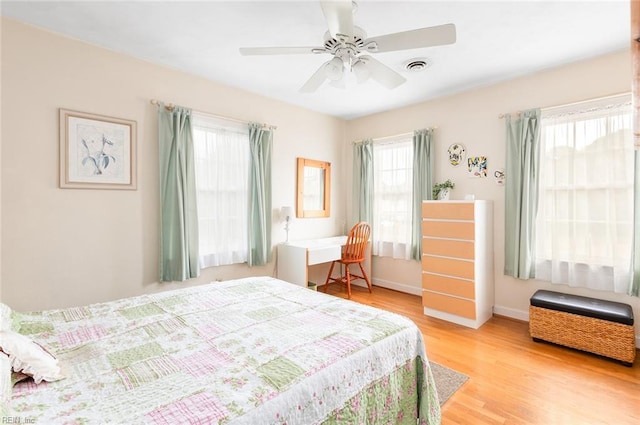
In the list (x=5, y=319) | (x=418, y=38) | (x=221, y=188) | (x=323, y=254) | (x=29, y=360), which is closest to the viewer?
(x=29, y=360)

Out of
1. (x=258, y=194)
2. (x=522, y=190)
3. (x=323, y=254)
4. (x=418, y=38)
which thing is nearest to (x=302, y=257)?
(x=323, y=254)

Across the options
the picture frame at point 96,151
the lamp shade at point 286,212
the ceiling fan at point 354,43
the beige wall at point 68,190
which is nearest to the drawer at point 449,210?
the ceiling fan at point 354,43

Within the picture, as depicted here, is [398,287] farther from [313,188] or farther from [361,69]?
[361,69]

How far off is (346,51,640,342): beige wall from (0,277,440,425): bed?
7.54ft

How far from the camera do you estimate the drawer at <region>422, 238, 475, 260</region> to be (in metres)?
3.04

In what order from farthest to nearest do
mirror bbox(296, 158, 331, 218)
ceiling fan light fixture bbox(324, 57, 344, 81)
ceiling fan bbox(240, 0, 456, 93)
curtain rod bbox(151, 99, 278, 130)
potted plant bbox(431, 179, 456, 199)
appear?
mirror bbox(296, 158, 331, 218) → potted plant bbox(431, 179, 456, 199) → curtain rod bbox(151, 99, 278, 130) → ceiling fan light fixture bbox(324, 57, 344, 81) → ceiling fan bbox(240, 0, 456, 93)

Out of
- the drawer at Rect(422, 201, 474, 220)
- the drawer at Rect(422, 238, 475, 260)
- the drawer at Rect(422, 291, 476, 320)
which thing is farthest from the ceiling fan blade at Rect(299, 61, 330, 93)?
the drawer at Rect(422, 291, 476, 320)

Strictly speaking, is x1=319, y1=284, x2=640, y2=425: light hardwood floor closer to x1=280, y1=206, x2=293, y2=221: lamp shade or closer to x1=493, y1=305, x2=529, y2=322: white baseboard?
x1=493, y1=305, x2=529, y2=322: white baseboard

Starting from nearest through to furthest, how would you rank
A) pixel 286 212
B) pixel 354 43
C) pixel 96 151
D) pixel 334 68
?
pixel 354 43 < pixel 334 68 < pixel 96 151 < pixel 286 212

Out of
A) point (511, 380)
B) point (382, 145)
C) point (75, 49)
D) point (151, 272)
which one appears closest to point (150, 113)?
point (75, 49)

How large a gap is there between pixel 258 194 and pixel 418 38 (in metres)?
2.43

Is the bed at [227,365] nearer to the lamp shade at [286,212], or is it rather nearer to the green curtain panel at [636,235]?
the lamp shade at [286,212]

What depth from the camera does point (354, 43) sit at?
1.89 metres

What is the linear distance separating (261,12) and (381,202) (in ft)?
9.63
